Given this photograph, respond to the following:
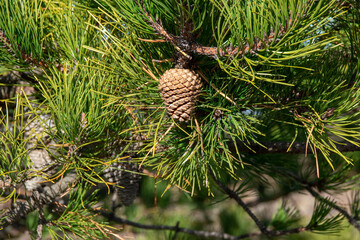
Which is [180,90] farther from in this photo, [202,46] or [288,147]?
[288,147]

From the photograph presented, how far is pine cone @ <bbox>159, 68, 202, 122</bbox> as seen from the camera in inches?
17.0

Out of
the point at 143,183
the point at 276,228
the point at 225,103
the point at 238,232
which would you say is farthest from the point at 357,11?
the point at 238,232

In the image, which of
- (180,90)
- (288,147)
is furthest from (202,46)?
(288,147)

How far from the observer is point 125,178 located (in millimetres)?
718

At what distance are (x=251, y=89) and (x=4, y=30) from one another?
0.38m

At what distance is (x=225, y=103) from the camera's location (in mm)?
494

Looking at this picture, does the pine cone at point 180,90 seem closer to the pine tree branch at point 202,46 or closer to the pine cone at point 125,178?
the pine tree branch at point 202,46

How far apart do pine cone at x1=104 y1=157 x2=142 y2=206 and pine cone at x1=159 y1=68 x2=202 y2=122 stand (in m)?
0.25

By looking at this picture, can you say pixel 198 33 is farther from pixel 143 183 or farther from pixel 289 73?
pixel 143 183

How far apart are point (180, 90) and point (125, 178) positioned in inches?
13.4

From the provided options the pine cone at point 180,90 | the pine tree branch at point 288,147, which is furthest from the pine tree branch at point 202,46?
the pine tree branch at point 288,147

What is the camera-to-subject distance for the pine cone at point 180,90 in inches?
17.0

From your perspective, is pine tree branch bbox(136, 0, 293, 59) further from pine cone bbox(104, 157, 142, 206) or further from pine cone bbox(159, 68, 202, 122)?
pine cone bbox(104, 157, 142, 206)

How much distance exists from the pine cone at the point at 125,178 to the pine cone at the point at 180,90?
0.25 metres
